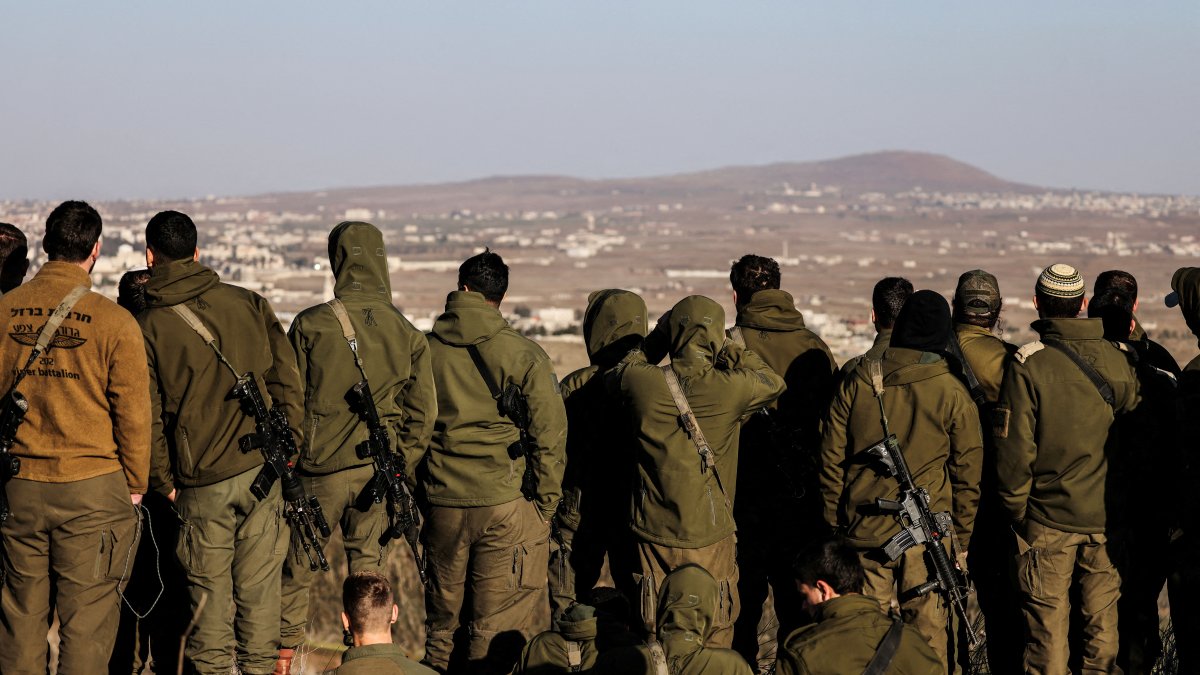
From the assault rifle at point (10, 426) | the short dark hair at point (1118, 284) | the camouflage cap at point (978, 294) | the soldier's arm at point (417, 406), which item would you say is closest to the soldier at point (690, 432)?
the soldier's arm at point (417, 406)

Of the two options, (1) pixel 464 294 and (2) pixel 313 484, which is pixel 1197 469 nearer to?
(1) pixel 464 294

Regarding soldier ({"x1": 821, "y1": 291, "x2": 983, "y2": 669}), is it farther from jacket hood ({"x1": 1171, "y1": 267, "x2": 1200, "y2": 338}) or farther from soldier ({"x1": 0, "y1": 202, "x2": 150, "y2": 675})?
soldier ({"x1": 0, "y1": 202, "x2": 150, "y2": 675})

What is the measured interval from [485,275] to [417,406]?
721mm

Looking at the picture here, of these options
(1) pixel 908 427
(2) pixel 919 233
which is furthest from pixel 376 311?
(2) pixel 919 233

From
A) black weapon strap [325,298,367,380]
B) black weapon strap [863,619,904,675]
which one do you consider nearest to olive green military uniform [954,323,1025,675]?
black weapon strap [863,619,904,675]

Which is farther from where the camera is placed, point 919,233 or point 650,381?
point 919,233

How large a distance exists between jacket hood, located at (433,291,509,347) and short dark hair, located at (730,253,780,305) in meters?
1.24

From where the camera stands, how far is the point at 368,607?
4.68m

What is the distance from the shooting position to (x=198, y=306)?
574cm

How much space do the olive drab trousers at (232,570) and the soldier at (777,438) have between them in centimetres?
245

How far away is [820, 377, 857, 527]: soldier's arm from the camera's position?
6145 mm

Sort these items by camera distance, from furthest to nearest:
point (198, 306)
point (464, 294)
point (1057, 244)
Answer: point (1057, 244)
point (464, 294)
point (198, 306)

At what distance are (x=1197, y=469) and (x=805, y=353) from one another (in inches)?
76.7

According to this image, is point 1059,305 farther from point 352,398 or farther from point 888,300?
point 352,398
